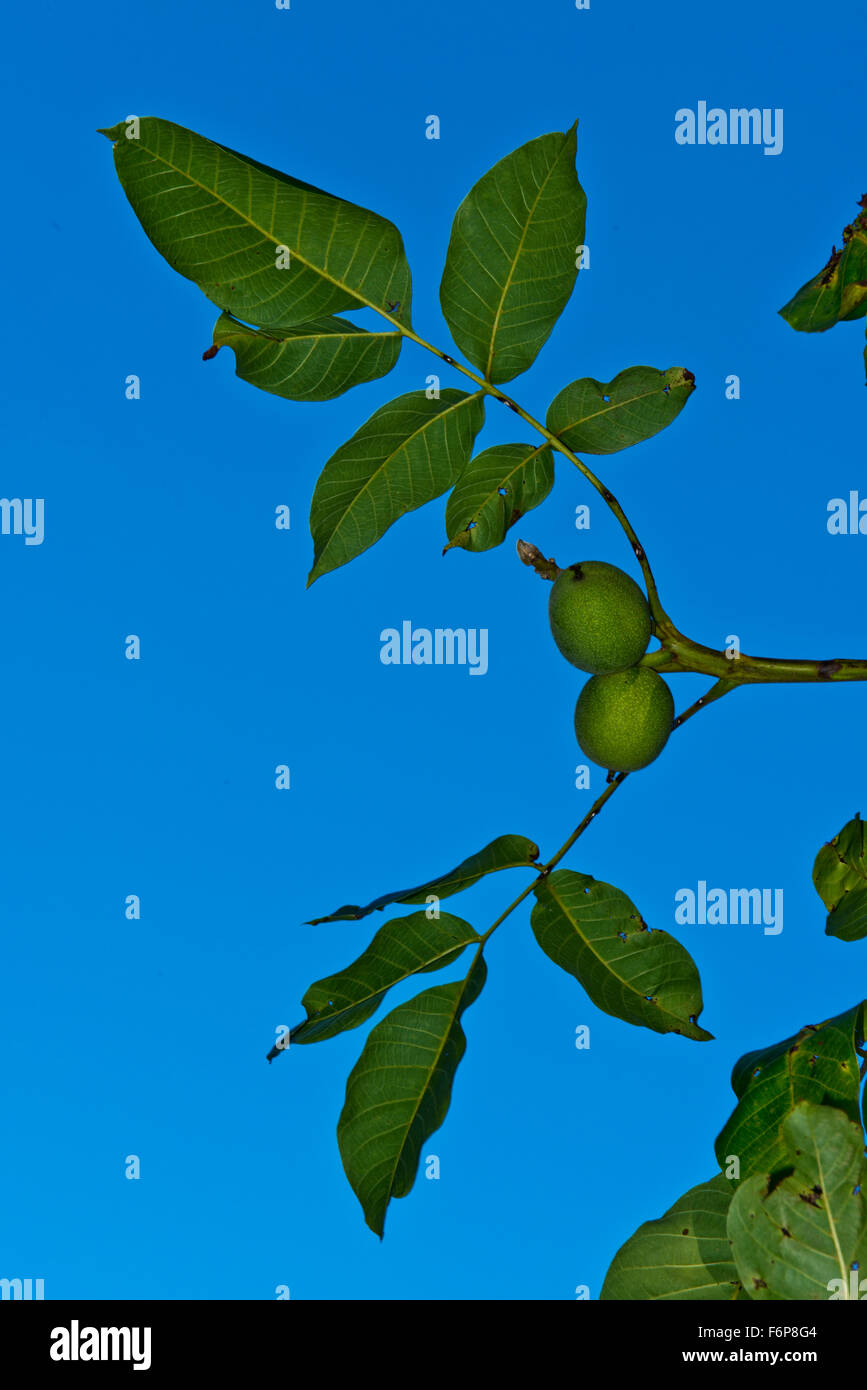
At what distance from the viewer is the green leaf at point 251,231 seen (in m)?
0.85

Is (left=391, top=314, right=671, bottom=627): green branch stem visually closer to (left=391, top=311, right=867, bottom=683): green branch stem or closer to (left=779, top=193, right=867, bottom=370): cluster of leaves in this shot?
(left=391, top=311, right=867, bottom=683): green branch stem

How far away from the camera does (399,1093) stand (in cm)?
101

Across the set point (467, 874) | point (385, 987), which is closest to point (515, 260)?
point (467, 874)

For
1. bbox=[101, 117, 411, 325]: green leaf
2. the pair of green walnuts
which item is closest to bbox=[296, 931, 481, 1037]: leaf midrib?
the pair of green walnuts

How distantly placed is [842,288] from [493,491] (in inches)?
16.3

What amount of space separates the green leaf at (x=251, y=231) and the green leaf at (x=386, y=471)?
111mm

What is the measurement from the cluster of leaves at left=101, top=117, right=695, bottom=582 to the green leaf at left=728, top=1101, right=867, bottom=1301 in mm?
575

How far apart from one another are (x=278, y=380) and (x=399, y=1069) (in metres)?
0.66

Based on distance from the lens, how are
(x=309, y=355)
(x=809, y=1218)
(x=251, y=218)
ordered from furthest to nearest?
(x=309, y=355)
(x=251, y=218)
(x=809, y=1218)

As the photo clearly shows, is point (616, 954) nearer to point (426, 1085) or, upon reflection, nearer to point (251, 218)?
point (426, 1085)

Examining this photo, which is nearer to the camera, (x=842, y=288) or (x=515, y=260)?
(x=515, y=260)
